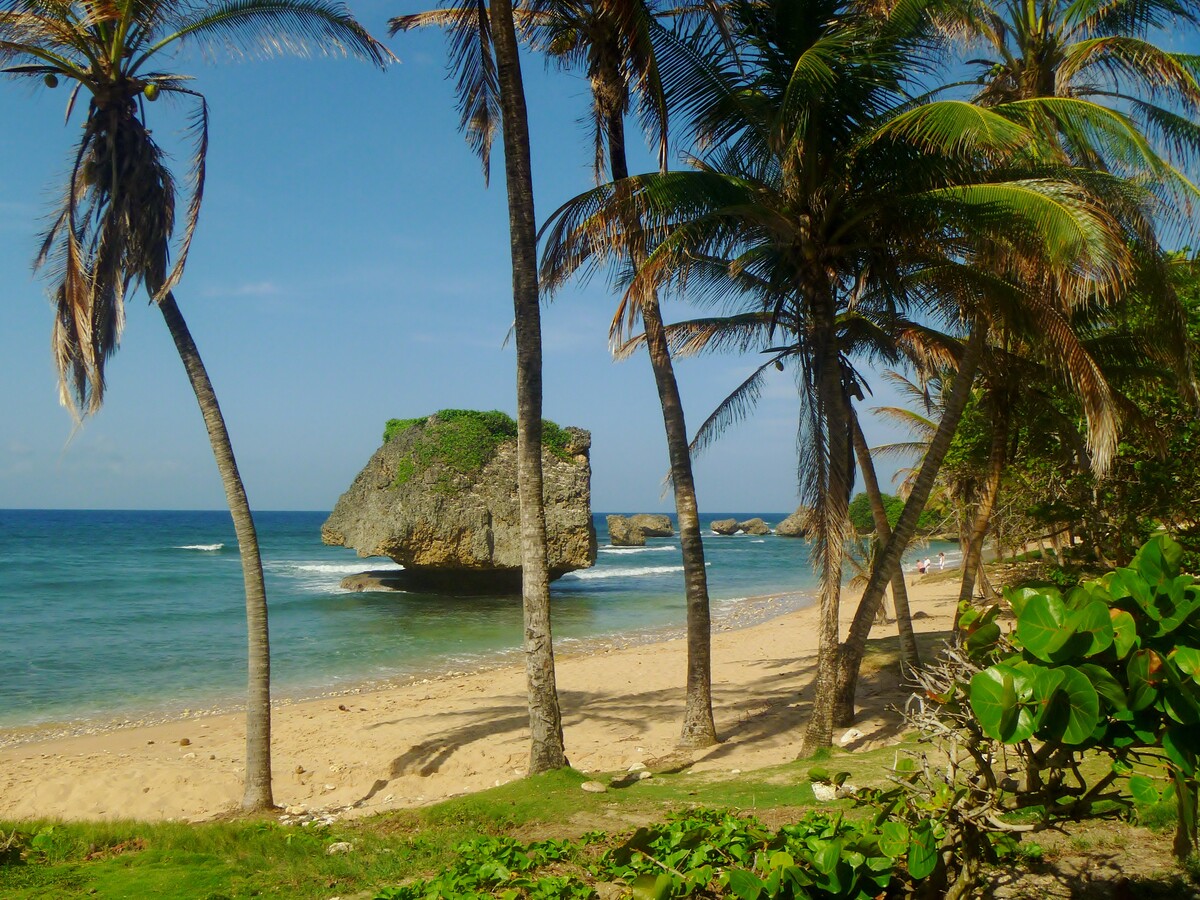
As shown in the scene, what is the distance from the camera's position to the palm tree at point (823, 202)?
799 centimetres

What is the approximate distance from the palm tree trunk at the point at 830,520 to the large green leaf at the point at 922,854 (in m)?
5.64

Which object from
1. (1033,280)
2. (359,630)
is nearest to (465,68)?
(1033,280)

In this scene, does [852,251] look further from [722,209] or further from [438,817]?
[438,817]

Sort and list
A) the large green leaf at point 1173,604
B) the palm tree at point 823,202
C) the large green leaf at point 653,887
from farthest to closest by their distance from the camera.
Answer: the palm tree at point 823,202
the large green leaf at point 653,887
the large green leaf at point 1173,604

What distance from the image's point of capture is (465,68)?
905 cm

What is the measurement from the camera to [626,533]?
7294 centimetres

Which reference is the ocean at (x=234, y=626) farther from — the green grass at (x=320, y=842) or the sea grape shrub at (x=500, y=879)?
the sea grape shrub at (x=500, y=879)

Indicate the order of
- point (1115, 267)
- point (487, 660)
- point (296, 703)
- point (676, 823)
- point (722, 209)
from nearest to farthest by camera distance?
point (676, 823)
point (1115, 267)
point (722, 209)
point (296, 703)
point (487, 660)

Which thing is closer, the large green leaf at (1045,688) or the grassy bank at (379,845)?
the large green leaf at (1045,688)

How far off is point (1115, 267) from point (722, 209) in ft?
10.6

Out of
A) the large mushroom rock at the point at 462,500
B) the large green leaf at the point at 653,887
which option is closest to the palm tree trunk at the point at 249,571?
the large green leaf at the point at 653,887

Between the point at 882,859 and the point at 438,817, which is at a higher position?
the point at 882,859

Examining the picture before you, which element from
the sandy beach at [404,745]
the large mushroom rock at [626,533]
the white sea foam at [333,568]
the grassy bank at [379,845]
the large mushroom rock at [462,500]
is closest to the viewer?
the grassy bank at [379,845]

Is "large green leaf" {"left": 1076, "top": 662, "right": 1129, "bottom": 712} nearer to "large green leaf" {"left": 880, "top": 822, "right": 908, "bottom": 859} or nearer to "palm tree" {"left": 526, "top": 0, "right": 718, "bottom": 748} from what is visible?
"large green leaf" {"left": 880, "top": 822, "right": 908, "bottom": 859}
